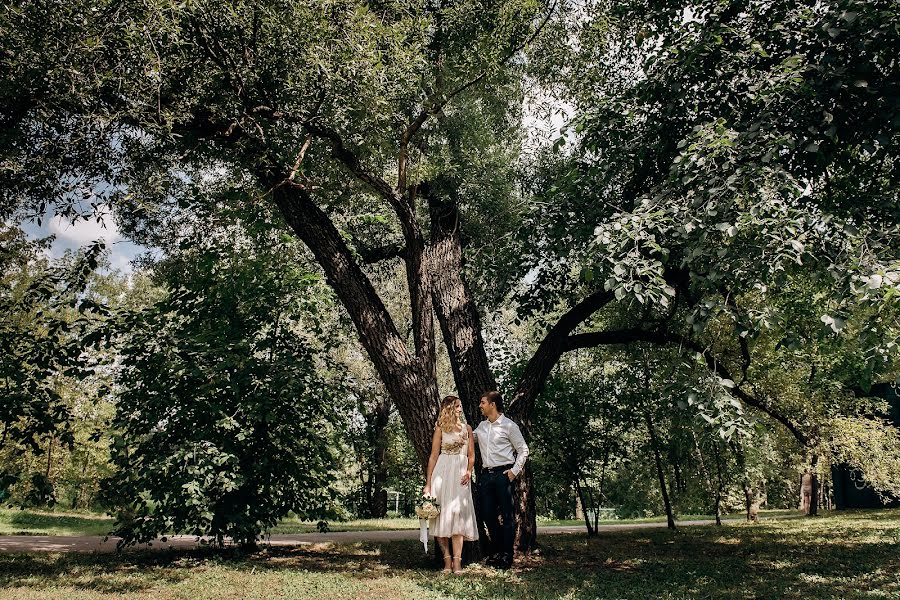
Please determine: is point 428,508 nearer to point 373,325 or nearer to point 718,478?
point 373,325

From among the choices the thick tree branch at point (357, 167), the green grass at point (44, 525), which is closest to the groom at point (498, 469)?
the thick tree branch at point (357, 167)

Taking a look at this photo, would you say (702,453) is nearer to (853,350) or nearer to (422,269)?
(853,350)

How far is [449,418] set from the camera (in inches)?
280

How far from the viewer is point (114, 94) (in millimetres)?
6844

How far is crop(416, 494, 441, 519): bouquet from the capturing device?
6.73m

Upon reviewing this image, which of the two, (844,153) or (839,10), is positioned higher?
(839,10)

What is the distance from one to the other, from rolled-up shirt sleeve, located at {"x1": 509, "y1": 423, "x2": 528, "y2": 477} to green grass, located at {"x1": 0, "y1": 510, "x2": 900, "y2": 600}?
113 cm

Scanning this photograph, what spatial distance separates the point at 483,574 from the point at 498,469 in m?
1.11

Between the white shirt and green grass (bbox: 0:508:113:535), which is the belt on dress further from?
green grass (bbox: 0:508:113:535)

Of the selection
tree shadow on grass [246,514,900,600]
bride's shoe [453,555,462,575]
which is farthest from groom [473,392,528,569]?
bride's shoe [453,555,462,575]

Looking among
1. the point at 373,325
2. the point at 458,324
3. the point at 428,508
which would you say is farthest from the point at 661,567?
the point at 373,325

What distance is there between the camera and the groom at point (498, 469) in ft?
22.9

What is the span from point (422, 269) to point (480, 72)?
8.93 feet

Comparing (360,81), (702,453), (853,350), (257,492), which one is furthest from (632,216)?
(702,453)
